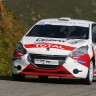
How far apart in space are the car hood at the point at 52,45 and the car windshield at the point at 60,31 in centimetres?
57

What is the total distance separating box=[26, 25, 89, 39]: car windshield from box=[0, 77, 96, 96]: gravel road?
4.17ft

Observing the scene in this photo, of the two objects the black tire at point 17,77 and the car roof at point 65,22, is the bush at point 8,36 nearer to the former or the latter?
the car roof at point 65,22

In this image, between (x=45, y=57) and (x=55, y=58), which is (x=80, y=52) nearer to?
(x=55, y=58)

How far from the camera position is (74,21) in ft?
51.9

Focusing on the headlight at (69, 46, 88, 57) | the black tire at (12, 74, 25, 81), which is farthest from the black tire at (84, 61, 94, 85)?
the black tire at (12, 74, 25, 81)

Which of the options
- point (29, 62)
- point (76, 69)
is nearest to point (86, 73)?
point (76, 69)

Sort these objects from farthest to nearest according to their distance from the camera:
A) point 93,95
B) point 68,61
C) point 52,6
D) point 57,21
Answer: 1. point 52,6
2. point 57,21
3. point 68,61
4. point 93,95


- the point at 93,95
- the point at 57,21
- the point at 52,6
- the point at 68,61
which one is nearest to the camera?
the point at 93,95

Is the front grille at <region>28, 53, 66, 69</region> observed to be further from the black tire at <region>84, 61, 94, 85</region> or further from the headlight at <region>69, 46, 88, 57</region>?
the black tire at <region>84, 61, 94, 85</region>

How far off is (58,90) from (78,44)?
1992 millimetres

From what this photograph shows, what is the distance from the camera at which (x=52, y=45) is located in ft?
45.8

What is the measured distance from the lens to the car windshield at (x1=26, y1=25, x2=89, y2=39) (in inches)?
587

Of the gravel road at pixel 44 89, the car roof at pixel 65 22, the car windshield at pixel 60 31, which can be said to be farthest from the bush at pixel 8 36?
the gravel road at pixel 44 89

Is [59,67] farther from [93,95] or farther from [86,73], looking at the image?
[93,95]
